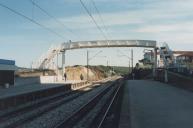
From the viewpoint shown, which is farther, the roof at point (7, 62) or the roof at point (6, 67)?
the roof at point (7, 62)

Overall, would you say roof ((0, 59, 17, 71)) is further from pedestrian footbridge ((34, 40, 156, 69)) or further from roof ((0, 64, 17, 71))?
pedestrian footbridge ((34, 40, 156, 69))

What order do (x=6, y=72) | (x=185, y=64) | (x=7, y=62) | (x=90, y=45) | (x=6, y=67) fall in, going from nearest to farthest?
(x=6, y=67)
(x=6, y=72)
(x=7, y=62)
(x=185, y=64)
(x=90, y=45)

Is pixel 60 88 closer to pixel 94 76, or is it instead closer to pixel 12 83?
pixel 12 83

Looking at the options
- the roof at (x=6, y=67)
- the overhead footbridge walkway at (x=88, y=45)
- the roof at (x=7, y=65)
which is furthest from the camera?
the overhead footbridge walkway at (x=88, y=45)

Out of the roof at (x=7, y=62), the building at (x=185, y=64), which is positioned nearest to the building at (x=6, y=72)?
the roof at (x=7, y=62)

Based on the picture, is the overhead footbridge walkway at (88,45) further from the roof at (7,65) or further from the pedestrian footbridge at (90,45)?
the roof at (7,65)

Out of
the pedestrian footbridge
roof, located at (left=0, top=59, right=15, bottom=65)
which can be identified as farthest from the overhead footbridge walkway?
roof, located at (left=0, top=59, right=15, bottom=65)

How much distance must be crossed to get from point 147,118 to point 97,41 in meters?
81.4

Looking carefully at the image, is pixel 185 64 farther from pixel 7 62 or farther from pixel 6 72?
pixel 6 72

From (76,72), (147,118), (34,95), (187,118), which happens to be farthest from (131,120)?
(76,72)

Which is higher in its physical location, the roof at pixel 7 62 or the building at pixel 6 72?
the roof at pixel 7 62

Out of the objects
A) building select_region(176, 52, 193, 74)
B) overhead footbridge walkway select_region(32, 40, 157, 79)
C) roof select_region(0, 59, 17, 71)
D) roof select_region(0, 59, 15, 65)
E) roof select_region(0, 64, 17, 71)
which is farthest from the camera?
overhead footbridge walkway select_region(32, 40, 157, 79)

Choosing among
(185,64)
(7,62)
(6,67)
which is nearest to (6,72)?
(6,67)

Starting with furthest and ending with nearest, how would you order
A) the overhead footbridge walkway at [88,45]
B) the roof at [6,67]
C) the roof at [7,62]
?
the overhead footbridge walkway at [88,45]
the roof at [7,62]
the roof at [6,67]
